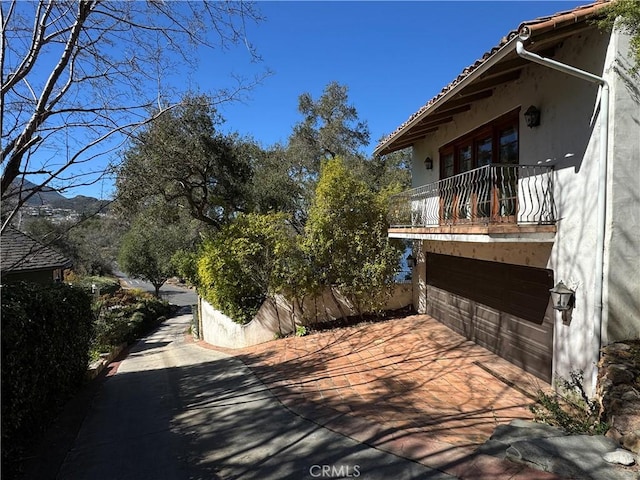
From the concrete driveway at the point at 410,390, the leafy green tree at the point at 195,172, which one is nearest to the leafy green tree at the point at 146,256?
the leafy green tree at the point at 195,172

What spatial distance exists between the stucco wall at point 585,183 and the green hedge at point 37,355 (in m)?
6.43

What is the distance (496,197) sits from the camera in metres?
5.52

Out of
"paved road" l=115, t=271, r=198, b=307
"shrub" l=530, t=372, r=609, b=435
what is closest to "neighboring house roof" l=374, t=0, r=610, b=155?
"shrub" l=530, t=372, r=609, b=435

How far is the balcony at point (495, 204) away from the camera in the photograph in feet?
17.8

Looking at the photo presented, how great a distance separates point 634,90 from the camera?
4.50m

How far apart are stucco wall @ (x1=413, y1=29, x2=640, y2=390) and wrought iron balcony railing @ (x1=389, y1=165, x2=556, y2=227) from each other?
20cm

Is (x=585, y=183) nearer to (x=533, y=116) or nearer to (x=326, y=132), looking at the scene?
(x=533, y=116)

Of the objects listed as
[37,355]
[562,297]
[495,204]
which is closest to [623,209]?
[562,297]

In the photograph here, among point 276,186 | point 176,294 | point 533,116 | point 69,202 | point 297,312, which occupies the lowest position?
point 176,294

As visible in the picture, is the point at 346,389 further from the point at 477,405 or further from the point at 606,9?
the point at 606,9

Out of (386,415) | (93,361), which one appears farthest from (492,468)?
(93,361)

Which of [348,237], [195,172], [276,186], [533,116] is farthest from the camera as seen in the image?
[276,186]

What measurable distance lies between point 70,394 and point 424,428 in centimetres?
557

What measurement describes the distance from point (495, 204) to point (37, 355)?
6330mm
